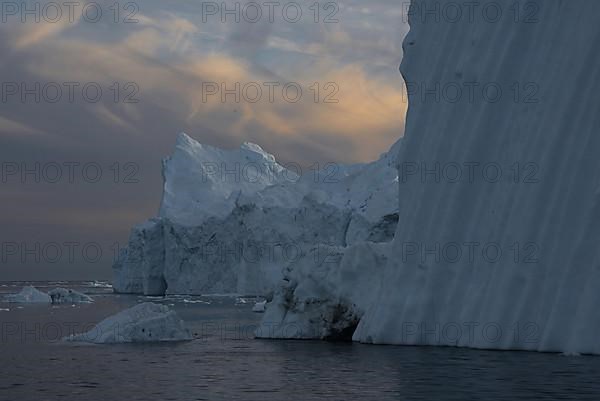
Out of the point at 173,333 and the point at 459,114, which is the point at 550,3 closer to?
the point at 459,114

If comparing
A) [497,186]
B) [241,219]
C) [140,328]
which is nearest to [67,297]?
[241,219]

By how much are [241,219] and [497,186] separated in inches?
2204

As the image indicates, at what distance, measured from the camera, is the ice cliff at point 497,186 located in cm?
2131

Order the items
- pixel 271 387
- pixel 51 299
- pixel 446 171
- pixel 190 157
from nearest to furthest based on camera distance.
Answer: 1. pixel 271 387
2. pixel 446 171
3. pixel 51 299
4. pixel 190 157

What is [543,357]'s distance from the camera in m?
20.1

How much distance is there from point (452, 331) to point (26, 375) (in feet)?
34.4

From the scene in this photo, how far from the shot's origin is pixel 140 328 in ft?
92.3

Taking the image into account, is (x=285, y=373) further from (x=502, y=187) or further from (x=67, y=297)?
(x=67, y=297)

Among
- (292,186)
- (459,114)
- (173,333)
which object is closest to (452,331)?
(459,114)

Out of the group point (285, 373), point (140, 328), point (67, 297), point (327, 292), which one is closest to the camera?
point (285, 373)

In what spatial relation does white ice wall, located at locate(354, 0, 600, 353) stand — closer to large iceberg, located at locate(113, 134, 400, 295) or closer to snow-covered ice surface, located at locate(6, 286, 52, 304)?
large iceberg, located at locate(113, 134, 400, 295)

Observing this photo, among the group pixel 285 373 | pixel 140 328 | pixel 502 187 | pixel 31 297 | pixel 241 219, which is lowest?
pixel 285 373

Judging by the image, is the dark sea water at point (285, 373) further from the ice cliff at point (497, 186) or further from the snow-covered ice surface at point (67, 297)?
the snow-covered ice surface at point (67, 297)

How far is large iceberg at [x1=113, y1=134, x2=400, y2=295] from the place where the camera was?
7256 centimetres
